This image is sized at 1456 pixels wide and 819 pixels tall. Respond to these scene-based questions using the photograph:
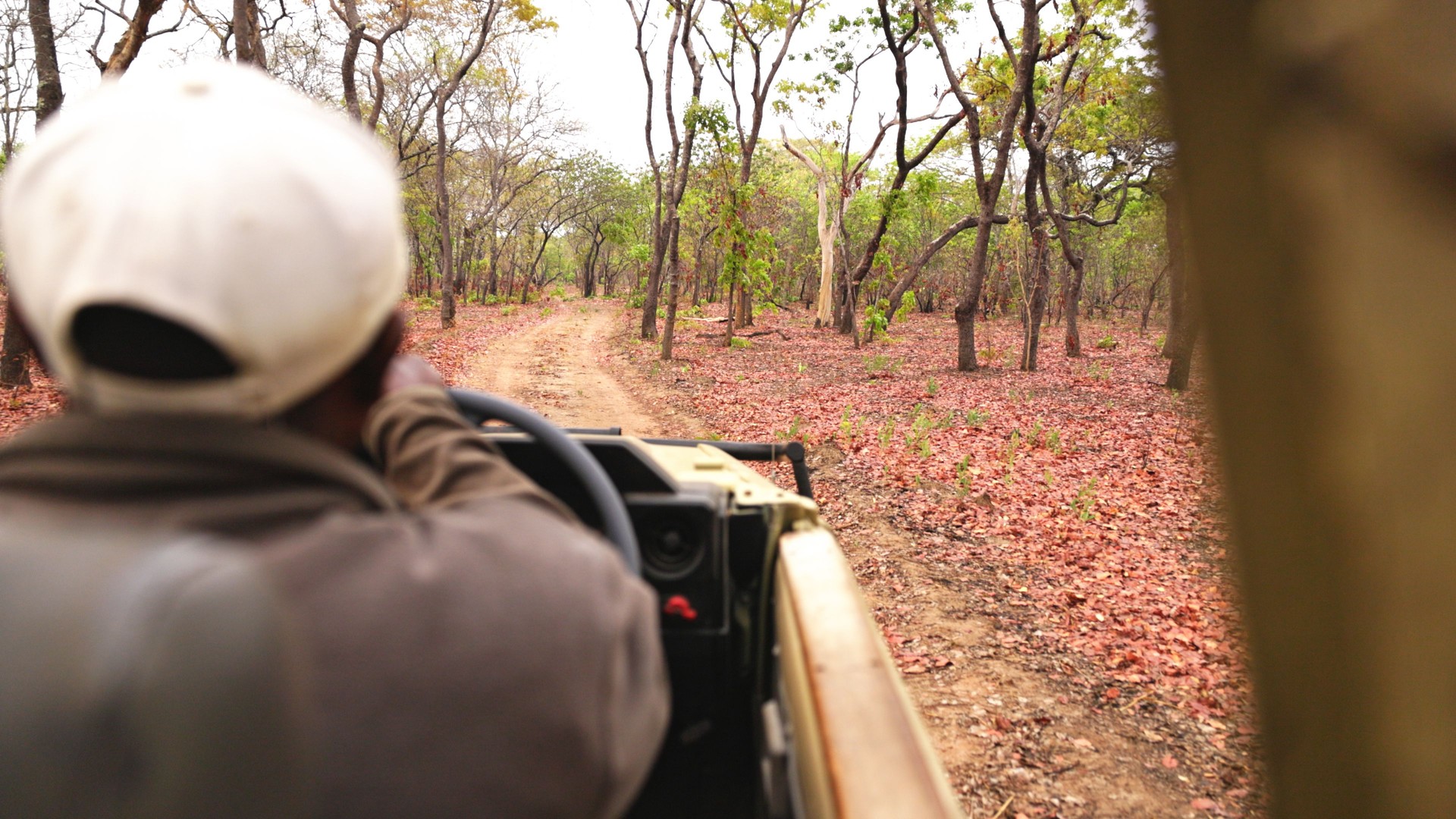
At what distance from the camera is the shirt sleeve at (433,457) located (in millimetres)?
1015

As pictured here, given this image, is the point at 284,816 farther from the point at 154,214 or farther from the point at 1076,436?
the point at 1076,436

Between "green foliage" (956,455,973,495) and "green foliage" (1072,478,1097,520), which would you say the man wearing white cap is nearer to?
"green foliage" (1072,478,1097,520)

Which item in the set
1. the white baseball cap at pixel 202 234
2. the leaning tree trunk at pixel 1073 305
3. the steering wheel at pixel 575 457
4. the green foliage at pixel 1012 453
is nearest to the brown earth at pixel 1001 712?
the green foliage at pixel 1012 453

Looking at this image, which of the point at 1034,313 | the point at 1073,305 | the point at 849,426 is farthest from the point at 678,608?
the point at 1073,305

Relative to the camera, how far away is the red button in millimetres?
1778

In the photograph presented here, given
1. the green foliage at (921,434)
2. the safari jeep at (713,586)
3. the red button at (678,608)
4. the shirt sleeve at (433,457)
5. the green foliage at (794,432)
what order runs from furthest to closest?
the green foliage at (794,432) → the green foliage at (921,434) → the red button at (678,608) → the safari jeep at (713,586) → the shirt sleeve at (433,457)

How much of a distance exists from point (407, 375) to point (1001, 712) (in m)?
3.21

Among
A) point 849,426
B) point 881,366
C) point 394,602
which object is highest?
point 394,602

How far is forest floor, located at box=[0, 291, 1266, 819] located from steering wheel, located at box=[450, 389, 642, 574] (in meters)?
0.92

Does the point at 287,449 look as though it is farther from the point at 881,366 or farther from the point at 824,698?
the point at 881,366

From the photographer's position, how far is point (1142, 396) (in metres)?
11.6

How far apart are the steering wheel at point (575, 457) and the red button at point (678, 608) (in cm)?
10

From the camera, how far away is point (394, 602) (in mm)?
781

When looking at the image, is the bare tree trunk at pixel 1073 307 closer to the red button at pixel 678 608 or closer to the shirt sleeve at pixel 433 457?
the red button at pixel 678 608
